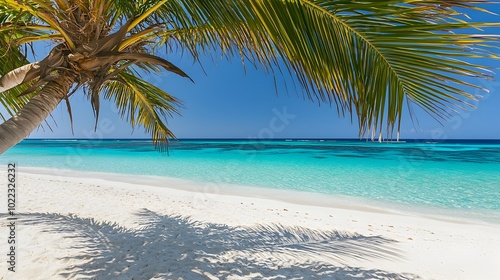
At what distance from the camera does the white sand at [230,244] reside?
2871 mm

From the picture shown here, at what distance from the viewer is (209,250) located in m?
3.43

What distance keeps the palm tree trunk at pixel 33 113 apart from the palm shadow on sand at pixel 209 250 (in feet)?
5.21

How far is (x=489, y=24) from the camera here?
1107 mm

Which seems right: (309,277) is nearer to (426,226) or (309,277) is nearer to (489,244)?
(489,244)

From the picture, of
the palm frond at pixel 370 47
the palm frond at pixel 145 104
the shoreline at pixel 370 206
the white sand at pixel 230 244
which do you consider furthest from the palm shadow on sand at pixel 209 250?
the shoreline at pixel 370 206

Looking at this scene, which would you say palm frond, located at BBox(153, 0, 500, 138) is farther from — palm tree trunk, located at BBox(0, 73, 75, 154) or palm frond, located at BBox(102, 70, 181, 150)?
palm frond, located at BBox(102, 70, 181, 150)

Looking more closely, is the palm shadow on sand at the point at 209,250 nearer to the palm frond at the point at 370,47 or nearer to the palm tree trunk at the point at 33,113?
the palm tree trunk at the point at 33,113

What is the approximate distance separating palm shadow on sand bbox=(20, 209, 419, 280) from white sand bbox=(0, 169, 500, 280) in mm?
11

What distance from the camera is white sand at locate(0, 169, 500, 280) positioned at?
9.42 ft

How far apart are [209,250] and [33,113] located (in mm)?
2377

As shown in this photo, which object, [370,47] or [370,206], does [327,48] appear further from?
[370,206]

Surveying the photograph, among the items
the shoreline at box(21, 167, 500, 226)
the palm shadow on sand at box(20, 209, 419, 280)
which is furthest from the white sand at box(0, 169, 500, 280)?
the shoreline at box(21, 167, 500, 226)

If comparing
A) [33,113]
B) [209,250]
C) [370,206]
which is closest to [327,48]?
[33,113]

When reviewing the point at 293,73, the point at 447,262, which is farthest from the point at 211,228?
the point at 293,73
